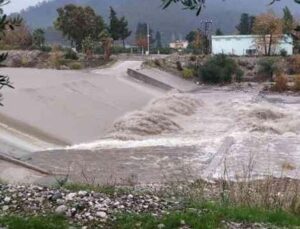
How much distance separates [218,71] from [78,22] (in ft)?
53.3

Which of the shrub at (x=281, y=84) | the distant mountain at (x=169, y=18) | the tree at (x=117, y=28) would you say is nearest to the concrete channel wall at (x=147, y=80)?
the shrub at (x=281, y=84)

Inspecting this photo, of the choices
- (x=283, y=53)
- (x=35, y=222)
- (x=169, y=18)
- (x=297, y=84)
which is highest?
(x=169, y=18)

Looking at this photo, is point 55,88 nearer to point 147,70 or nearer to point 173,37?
point 147,70

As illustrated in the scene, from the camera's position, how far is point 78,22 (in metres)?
52.6

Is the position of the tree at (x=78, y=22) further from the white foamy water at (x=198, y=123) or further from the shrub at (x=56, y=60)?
the white foamy water at (x=198, y=123)

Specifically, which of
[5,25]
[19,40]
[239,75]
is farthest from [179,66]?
[5,25]

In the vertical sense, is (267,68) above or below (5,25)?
below

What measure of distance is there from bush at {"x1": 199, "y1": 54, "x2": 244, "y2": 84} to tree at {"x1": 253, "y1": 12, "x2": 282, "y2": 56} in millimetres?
10104

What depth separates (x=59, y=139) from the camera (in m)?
19.0

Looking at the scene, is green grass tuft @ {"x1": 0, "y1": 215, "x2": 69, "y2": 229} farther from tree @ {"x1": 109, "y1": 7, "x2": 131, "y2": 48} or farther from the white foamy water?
tree @ {"x1": 109, "y1": 7, "x2": 131, "y2": 48}

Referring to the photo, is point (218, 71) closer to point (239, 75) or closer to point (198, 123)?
point (239, 75)

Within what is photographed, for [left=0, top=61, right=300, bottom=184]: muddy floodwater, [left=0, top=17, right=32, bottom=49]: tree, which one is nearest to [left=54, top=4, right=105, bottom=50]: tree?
[left=0, top=17, right=32, bottom=49]: tree

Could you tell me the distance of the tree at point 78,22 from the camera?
5200 centimetres

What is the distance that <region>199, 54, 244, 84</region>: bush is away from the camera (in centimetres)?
4203
